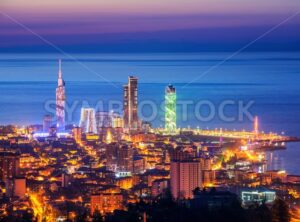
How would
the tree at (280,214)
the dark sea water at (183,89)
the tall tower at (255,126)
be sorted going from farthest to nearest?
the dark sea water at (183,89) < the tall tower at (255,126) < the tree at (280,214)

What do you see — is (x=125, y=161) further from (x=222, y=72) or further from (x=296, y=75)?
(x=222, y=72)

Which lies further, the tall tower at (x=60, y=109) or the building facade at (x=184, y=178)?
the tall tower at (x=60, y=109)

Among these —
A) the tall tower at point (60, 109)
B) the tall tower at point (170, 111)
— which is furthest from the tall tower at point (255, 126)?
the tall tower at point (60, 109)

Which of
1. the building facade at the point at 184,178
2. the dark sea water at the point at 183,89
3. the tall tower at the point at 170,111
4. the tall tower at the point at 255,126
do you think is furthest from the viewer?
the dark sea water at the point at 183,89

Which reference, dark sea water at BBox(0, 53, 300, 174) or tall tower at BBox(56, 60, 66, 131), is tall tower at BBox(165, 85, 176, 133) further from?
tall tower at BBox(56, 60, 66, 131)

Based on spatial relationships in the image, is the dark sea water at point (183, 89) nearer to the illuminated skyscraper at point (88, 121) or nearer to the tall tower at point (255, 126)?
the tall tower at point (255, 126)

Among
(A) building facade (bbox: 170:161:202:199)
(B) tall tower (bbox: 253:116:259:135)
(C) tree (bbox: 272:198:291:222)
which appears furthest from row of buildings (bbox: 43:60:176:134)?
(C) tree (bbox: 272:198:291:222)
